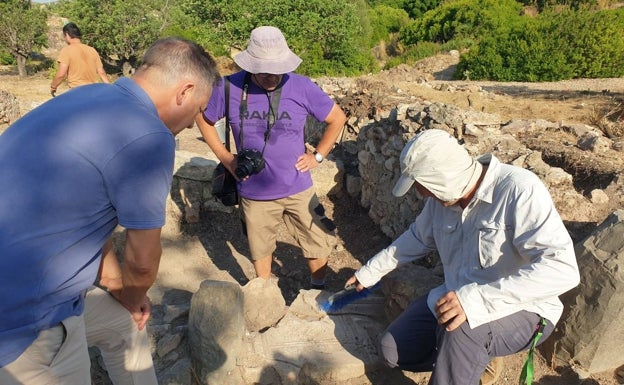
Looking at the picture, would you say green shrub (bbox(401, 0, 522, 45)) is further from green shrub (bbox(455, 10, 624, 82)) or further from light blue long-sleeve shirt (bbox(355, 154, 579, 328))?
light blue long-sleeve shirt (bbox(355, 154, 579, 328))

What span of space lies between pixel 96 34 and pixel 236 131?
642 inches

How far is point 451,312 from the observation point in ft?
6.59

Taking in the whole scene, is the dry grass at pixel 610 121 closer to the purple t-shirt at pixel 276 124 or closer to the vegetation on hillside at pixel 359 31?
the purple t-shirt at pixel 276 124

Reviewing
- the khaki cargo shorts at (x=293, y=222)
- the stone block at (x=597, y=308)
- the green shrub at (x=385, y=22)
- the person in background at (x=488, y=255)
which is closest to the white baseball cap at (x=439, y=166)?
the person in background at (x=488, y=255)

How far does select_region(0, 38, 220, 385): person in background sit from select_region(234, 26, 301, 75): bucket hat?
3.71 feet

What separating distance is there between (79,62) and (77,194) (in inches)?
230

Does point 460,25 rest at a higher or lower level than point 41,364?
lower

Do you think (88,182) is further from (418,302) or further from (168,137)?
(418,302)

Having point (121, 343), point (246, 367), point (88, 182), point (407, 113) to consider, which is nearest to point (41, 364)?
point (121, 343)

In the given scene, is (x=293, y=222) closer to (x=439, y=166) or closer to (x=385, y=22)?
(x=439, y=166)

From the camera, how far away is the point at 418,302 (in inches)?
101

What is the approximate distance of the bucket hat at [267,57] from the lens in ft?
9.40

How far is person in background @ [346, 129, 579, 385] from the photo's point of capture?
1.93 meters

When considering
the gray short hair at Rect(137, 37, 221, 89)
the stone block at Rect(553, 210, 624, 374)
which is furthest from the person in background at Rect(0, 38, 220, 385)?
the stone block at Rect(553, 210, 624, 374)
